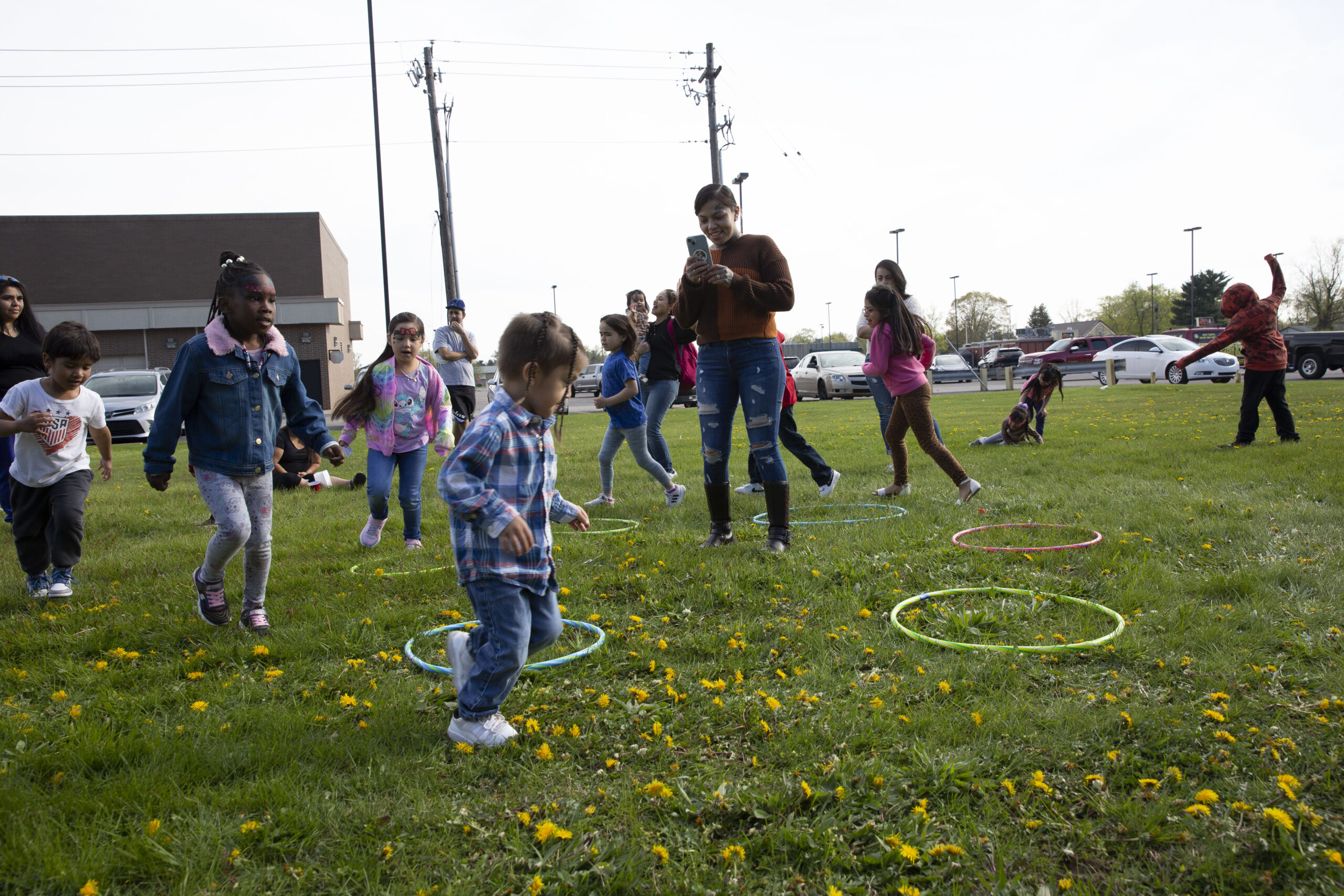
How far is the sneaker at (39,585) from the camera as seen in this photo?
5.04 meters

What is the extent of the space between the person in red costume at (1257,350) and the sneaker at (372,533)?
8.33 m

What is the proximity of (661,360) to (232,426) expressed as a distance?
13.8 feet

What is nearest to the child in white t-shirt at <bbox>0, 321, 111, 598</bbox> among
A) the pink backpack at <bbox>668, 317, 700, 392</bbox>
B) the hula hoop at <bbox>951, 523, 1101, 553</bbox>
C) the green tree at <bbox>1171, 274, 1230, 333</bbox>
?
the pink backpack at <bbox>668, 317, 700, 392</bbox>

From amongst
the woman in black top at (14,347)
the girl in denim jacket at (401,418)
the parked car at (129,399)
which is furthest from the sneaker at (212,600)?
the parked car at (129,399)

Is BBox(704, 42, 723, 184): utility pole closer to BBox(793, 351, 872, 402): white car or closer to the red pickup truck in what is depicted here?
BBox(793, 351, 872, 402): white car

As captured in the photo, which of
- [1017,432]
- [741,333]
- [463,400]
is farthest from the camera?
[1017,432]

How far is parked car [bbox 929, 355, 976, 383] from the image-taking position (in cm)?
3409

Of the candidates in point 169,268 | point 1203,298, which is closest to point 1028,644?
A: point 169,268

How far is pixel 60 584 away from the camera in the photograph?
503 centimetres

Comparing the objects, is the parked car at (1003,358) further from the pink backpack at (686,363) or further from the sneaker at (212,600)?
the sneaker at (212,600)

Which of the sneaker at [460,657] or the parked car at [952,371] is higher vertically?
the parked car at [952,371]

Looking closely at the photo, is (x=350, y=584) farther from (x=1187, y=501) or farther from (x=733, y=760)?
(x=1187, y=501)

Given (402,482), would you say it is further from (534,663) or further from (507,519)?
(507,519)

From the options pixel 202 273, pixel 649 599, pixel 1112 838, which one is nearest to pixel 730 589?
pixel 649 599
